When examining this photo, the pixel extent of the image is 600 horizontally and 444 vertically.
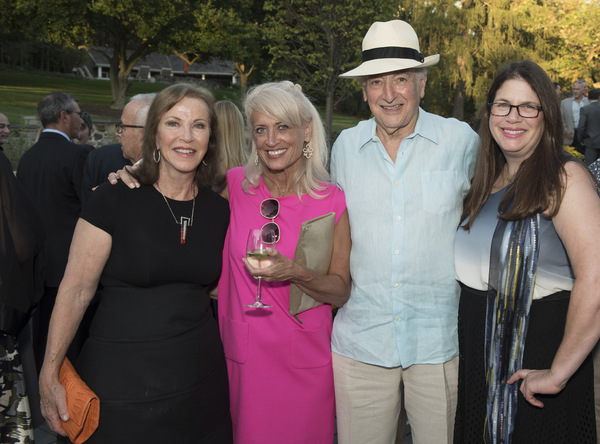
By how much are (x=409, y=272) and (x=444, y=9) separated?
28155mm

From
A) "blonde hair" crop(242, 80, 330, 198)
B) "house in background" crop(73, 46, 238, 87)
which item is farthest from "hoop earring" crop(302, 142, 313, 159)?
"house in background" crop(73, 46, 238, 87)

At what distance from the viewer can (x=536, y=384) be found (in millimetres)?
2588

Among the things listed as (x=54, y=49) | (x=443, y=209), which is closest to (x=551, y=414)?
(x=443, y=209)

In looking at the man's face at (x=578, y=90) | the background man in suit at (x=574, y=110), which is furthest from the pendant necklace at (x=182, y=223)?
the man's face at (x=578, y=90)

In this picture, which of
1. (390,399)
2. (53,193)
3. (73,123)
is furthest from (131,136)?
(390,399)

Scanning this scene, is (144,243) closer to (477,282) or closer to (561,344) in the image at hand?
(477,282)

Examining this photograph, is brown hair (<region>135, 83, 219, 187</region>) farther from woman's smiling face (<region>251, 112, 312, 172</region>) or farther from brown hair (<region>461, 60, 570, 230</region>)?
brown hair (<region>461, 60, 570, 230</region>)

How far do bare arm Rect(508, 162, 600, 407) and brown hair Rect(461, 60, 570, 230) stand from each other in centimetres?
7

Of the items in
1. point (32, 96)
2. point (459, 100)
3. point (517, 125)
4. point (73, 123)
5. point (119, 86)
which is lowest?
point (517, 125)

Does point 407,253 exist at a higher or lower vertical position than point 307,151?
lower

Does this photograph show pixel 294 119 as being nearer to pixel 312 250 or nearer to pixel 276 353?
pixel 312 250

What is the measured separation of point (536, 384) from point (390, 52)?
6.62ft

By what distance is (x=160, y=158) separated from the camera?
2928mm

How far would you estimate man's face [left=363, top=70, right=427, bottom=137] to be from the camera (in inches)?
124
